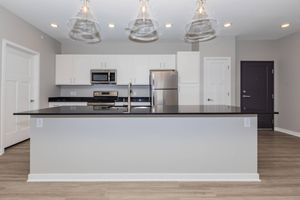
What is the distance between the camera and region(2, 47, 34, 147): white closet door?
4.16 m

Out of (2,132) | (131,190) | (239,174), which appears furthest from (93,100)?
(239,174)

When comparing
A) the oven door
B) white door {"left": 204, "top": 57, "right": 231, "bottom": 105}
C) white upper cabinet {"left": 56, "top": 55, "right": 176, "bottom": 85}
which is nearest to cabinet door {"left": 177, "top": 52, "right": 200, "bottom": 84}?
white door {"left": 204, "top": 57, "right": 231, "bottom": 105}

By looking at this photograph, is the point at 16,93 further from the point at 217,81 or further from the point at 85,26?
the point at 217,81

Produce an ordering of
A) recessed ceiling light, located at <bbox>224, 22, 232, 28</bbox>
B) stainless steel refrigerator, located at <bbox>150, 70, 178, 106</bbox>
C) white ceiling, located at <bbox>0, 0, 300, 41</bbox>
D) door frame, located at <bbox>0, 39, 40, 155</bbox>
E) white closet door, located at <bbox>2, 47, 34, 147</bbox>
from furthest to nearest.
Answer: stainless steel refrigerator, located at <bbox>150, 70, 178, 106</bbox> → recessed ceiling light, located at <bbox>224, 22, 232, 28</bbox> → white closet door, located at <bbox>2, 47, 34, 147</bbox> → door frame, located at <bbox>0, 39, 40, 155</bbox> → white ceiling, located at <bbox>0, 0, 300, 41</bbox>

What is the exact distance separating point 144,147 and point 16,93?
10.7ft

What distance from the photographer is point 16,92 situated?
4.49 m

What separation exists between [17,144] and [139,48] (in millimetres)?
3969

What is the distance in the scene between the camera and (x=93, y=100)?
5848 millimetres

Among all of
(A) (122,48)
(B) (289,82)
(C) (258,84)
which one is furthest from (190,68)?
(B) (289,82)

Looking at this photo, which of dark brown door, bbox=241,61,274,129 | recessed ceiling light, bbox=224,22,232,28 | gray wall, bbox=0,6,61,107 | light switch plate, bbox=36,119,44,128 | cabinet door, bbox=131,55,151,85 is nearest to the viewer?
light switch plate, bbox=36,119,44,128

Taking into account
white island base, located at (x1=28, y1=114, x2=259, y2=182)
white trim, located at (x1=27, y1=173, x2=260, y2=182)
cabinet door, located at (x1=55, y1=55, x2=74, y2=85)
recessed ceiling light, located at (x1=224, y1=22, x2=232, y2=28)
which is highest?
recessed ceiling light, located at (x1=224, y1=22, x2=232, y2=28)

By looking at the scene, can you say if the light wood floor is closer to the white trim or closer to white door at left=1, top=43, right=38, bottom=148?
the white trim

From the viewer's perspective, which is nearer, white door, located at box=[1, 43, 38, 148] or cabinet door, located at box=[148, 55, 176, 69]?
white door, located at box=[1, 43, 38, 148]

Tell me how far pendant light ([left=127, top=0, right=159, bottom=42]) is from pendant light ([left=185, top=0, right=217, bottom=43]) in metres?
0.46
